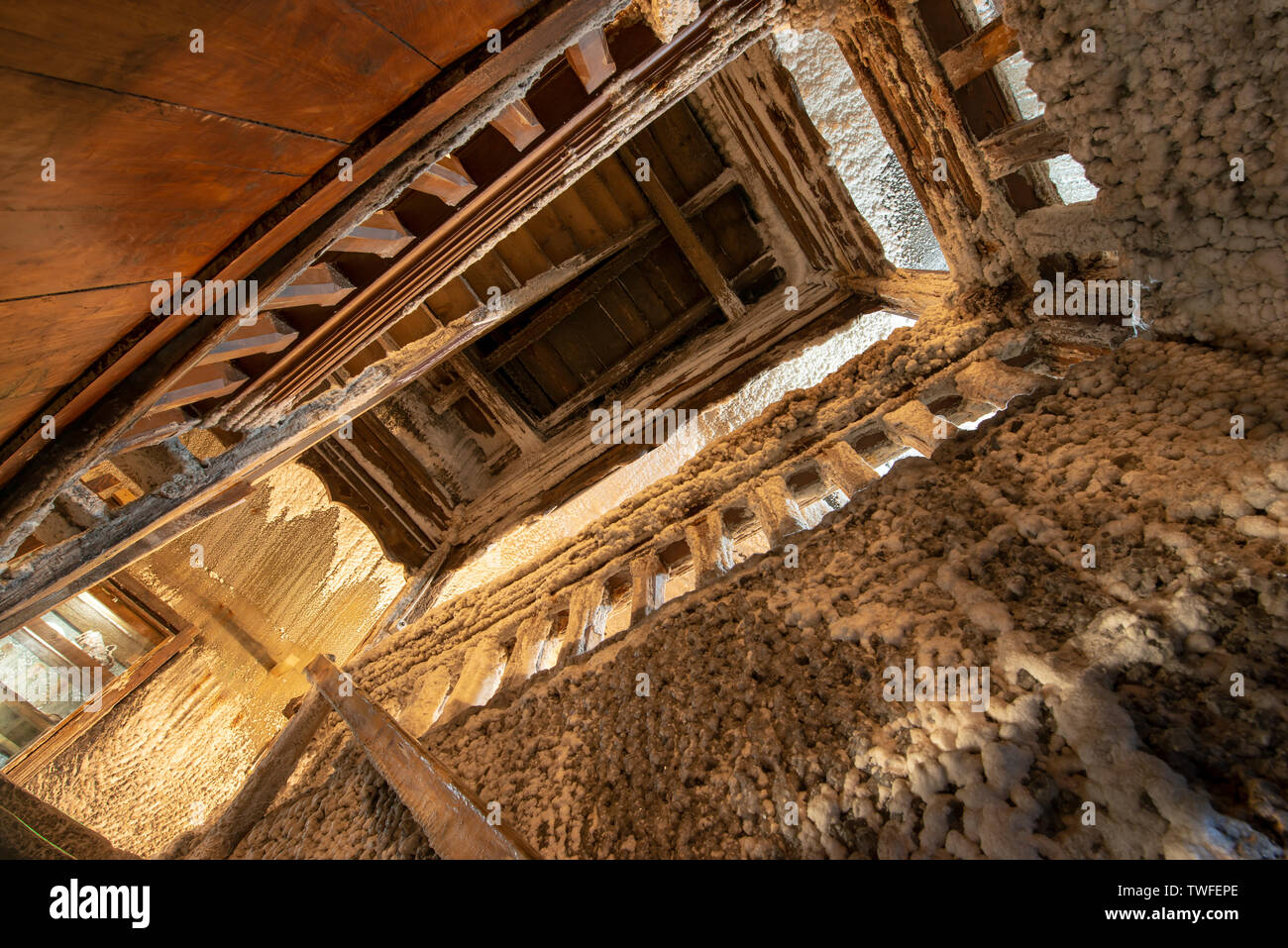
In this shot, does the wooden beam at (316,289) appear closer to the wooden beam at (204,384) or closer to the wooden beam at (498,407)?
the wooden beam at (204,384)

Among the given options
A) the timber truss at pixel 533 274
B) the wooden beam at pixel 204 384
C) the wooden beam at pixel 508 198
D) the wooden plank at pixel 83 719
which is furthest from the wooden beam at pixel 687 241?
the wooden plank at pixel 83 719

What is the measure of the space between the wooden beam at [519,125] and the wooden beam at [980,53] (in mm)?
1968

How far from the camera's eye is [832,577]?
80.2 inches

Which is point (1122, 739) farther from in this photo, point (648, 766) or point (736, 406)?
point (736, 406)

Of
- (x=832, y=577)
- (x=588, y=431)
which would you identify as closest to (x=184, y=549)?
(x=588, y=431)

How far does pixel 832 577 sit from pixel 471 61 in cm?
185

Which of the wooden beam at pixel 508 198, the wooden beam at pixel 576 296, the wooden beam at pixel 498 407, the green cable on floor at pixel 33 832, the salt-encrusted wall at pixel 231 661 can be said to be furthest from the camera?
the wooden beam at pixel 576 296

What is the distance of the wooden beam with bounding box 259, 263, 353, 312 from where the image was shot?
6.33ft

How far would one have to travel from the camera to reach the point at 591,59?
6.38ft

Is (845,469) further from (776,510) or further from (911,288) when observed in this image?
(911,288)

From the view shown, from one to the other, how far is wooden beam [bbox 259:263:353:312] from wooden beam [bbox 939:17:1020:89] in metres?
2.81

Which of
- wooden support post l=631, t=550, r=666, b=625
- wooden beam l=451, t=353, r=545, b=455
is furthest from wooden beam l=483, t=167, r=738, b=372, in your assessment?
wooden support post l=631, t=550, r=666, b=625

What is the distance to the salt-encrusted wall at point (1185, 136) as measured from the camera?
1.61 metres

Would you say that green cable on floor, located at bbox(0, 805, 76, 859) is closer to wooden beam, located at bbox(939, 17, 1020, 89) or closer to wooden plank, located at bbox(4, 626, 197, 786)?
wooden beam, located at bbox(939, 17, 1020, 89)
